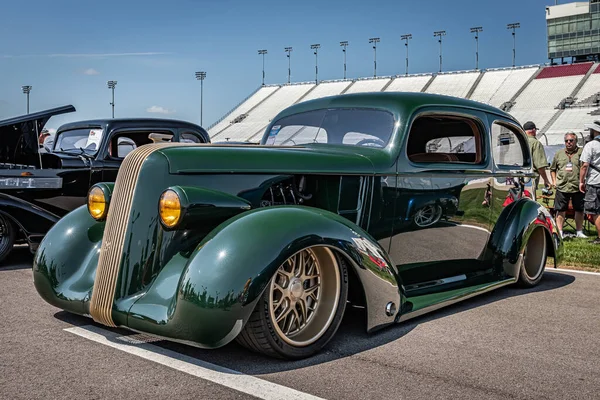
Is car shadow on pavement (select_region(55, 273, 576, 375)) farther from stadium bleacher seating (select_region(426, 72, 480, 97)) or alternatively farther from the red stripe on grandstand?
the red stripe on grandstand

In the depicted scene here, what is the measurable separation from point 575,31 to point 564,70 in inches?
363

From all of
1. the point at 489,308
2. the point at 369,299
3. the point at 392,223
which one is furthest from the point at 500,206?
the point at 369,299

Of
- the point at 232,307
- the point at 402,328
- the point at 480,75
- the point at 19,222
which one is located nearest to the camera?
the point at 232,307

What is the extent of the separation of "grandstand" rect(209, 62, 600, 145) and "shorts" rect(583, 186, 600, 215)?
114 feet

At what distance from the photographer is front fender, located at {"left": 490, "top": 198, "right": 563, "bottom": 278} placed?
5.52 meters

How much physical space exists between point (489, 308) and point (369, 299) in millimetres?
1599

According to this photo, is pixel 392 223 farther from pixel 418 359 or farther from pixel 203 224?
pixel 203 224

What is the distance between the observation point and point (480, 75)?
60.0 m

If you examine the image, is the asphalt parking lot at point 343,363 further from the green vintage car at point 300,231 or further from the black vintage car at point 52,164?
the black vintage car at point 52,164

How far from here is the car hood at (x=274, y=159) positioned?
3770mm

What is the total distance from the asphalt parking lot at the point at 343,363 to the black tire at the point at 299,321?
0.28 feet

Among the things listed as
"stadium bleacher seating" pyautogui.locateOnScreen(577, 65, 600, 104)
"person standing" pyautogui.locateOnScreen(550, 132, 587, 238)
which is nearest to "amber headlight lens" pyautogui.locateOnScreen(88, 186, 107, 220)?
"person standing" pyautogui.locateOnScreen(550, 132, 587, 238)

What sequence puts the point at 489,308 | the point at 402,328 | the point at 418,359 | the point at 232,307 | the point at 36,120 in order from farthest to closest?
the point at 36,120 < the point at 489,308 < the point at 402,328 < the point at 418,359 < the point at 232,307

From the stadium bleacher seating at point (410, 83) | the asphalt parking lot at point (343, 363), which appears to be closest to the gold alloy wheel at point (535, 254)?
the asphalt parking lot at point (343, 363)
